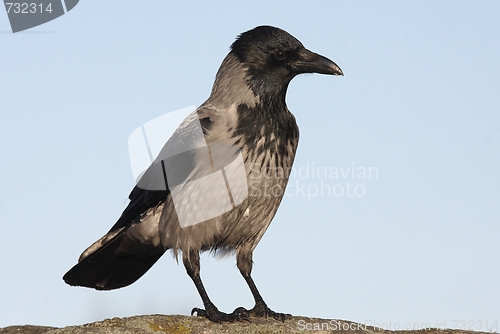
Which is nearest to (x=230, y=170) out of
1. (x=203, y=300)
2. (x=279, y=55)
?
(x=203, y=300)

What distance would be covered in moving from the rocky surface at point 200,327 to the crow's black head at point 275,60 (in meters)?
2.17

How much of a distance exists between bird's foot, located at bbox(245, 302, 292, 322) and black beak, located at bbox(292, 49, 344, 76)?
2.24 metres

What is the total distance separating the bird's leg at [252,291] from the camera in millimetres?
6278

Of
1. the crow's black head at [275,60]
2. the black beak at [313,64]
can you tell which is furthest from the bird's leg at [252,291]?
the black beak at [313,64]

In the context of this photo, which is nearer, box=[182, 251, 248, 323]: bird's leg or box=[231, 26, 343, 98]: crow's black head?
box=[182, 251, 248, 323]: bird's leg

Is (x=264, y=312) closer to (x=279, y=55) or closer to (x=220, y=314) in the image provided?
(x=220, y=314)

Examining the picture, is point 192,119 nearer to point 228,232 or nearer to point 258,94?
point 258,94

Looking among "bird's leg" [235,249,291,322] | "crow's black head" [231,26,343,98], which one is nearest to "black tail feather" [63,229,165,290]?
"bird's leg" [235,249,291,322]

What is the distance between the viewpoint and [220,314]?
6039 mm

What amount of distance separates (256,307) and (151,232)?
1282 mm

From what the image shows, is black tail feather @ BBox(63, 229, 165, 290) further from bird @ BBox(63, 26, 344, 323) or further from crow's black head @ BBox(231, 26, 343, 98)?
crow's black head @ BBox(231, 26, 343, 98)

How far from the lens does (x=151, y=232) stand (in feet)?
22.7

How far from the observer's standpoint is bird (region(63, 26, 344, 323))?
630cm

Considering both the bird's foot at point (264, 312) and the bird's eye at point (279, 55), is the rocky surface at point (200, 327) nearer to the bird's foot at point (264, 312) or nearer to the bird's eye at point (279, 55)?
the bird's foot at point (264, 312)
